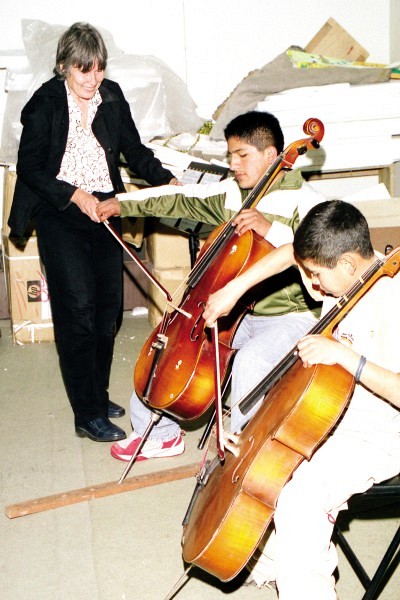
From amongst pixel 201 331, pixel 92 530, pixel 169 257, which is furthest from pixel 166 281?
pixel 92 530

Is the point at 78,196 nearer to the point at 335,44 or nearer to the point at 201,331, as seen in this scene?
the point at 201,331

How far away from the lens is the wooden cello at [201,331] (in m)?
2.26

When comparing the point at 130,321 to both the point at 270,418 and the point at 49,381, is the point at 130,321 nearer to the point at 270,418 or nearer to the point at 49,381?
the point at 49,381

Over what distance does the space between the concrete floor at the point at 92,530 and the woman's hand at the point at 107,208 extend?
923mm

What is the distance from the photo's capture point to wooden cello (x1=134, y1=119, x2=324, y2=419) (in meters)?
2.26

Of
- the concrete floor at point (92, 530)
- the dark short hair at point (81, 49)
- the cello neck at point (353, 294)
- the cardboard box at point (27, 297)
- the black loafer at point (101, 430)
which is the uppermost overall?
the dark short hair at point (81, 49)

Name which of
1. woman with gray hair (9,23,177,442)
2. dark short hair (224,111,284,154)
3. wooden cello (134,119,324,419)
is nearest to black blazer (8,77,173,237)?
woman with gray hair (9,23,177,442)

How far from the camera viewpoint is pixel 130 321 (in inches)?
176

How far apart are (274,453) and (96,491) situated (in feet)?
3.45

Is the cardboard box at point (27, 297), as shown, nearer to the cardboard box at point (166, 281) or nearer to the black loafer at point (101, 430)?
the cardboard box at point (166, 281)

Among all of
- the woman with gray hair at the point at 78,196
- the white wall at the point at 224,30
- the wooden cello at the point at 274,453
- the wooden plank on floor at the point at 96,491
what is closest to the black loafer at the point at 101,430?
the woman with gray hair at the point at 78,196

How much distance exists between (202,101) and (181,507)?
10.2 feet

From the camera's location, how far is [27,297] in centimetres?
417

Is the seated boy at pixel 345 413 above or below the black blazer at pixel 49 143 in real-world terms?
below
